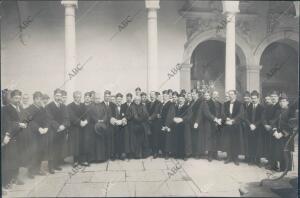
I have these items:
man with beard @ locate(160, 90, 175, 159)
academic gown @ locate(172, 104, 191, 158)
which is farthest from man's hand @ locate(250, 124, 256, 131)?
man with beard @ locate(160, 90, 175, 159)

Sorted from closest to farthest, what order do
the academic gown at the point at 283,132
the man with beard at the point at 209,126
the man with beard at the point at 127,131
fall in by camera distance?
the academic gown at the point at 283,132 → the man with beard at the point at 209,126 → the man with beard at the point at 127,131

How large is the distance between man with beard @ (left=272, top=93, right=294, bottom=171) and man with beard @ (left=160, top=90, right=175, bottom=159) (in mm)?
2428

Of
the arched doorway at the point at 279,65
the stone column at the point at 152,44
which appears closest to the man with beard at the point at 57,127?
the stone column at the point at 152,44

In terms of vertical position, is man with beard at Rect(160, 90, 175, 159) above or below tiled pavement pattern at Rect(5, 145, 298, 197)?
above

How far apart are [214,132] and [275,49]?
7163 millimetres

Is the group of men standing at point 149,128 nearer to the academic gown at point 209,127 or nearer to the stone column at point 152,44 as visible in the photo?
the academic gown at point 209,127

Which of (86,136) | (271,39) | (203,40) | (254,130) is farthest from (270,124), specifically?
→ (271,39)

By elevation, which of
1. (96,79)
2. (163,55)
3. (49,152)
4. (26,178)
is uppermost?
(163,55)

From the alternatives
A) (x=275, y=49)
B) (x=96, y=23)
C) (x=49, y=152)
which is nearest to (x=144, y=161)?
(x=49, y=152)

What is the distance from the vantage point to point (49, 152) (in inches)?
295

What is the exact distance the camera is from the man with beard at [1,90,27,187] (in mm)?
6395

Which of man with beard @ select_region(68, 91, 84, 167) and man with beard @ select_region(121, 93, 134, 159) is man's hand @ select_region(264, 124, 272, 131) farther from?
man with beard @ select_region(68, 91, 84, 167)

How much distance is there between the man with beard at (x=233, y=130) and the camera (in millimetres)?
8305

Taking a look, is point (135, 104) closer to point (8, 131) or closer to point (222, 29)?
point (8, 131)
